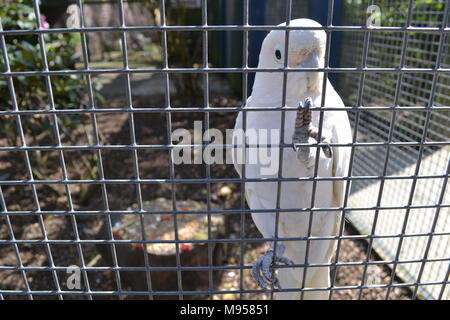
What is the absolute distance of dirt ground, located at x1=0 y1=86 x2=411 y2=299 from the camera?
68.1 inches

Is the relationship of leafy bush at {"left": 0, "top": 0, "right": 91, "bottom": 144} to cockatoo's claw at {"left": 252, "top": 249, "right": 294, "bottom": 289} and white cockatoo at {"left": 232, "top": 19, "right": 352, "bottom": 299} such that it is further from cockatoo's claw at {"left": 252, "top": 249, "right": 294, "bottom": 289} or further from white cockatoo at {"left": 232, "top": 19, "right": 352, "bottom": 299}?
cockatoo's claw at {"left": 252, "top": 249, "right": 294, "bottom": 289}

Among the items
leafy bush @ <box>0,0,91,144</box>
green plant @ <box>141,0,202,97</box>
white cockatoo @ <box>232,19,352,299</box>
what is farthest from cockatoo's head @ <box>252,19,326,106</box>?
green plant @ <box>141,0,202,97</box>

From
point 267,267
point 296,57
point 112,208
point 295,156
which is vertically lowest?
point 112,208

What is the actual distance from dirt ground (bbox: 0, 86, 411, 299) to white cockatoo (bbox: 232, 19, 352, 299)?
0.49 meters

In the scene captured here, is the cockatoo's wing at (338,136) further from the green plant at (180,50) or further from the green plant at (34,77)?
the green plant at (180,50)

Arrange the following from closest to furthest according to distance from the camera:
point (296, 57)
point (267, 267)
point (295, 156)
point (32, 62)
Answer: point (267, 267) < point (296, 57) < point (295, 156) < point (32, 62)

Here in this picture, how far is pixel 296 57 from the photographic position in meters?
0.97

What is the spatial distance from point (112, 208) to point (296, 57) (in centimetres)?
166

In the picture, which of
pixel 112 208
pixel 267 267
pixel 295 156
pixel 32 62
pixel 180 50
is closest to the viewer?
pixel 267 267

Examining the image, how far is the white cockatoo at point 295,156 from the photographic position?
37.2 inches

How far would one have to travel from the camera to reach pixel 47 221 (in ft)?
6.90

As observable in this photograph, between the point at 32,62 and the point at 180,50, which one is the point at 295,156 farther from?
the point at 180,50

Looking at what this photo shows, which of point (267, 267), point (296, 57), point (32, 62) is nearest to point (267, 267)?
point (267, 267)
